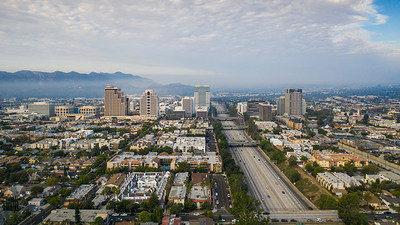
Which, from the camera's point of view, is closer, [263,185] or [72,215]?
[72,215]

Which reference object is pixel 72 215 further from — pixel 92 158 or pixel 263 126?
pixel 263 126

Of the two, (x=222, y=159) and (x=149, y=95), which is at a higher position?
(x=149, y=95)

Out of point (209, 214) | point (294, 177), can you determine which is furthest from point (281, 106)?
point (209, 214)

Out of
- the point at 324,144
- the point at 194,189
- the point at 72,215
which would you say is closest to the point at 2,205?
the point at 72,215

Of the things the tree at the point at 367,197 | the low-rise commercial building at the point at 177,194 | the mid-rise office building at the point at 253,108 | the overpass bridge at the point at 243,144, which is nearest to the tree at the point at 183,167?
the low-rise commercial building at the point at 177,194

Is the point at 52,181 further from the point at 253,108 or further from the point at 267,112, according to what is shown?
the point at 253,108

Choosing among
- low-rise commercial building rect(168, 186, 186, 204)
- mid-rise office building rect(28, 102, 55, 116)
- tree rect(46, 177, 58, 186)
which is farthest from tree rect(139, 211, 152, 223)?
mid-rise office building rect(28, 102, 55, 116)
